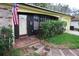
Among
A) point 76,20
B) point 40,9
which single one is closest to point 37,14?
point 40,9

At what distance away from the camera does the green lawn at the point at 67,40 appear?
11.0 feet

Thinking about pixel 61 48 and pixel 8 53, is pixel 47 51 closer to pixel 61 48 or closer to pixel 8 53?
pixel 61 48

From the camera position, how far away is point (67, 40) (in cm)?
344

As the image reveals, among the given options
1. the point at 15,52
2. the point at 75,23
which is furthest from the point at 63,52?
the point at 15,52

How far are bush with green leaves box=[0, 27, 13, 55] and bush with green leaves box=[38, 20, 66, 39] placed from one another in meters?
0.90

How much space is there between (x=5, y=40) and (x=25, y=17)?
1004 mm

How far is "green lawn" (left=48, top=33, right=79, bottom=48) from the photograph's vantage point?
336 centimetres

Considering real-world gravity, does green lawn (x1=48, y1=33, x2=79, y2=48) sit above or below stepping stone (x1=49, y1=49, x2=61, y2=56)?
above

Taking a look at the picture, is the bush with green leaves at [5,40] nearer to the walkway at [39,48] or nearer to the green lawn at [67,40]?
the walkway at [39,48]

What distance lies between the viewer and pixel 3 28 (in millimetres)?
3006

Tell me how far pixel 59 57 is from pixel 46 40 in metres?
0.68

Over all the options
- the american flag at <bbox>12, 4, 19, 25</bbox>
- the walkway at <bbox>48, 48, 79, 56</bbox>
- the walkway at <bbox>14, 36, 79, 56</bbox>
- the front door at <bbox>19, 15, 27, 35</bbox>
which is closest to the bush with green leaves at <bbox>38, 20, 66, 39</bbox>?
the walkway at <bbox>14, 36, 79, 56</bbox>

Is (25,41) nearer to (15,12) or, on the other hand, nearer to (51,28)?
(15,12)

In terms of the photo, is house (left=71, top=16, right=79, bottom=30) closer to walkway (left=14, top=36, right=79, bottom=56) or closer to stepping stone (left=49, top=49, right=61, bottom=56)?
walkway (left=14, top=36, right=79, bottom=56)
